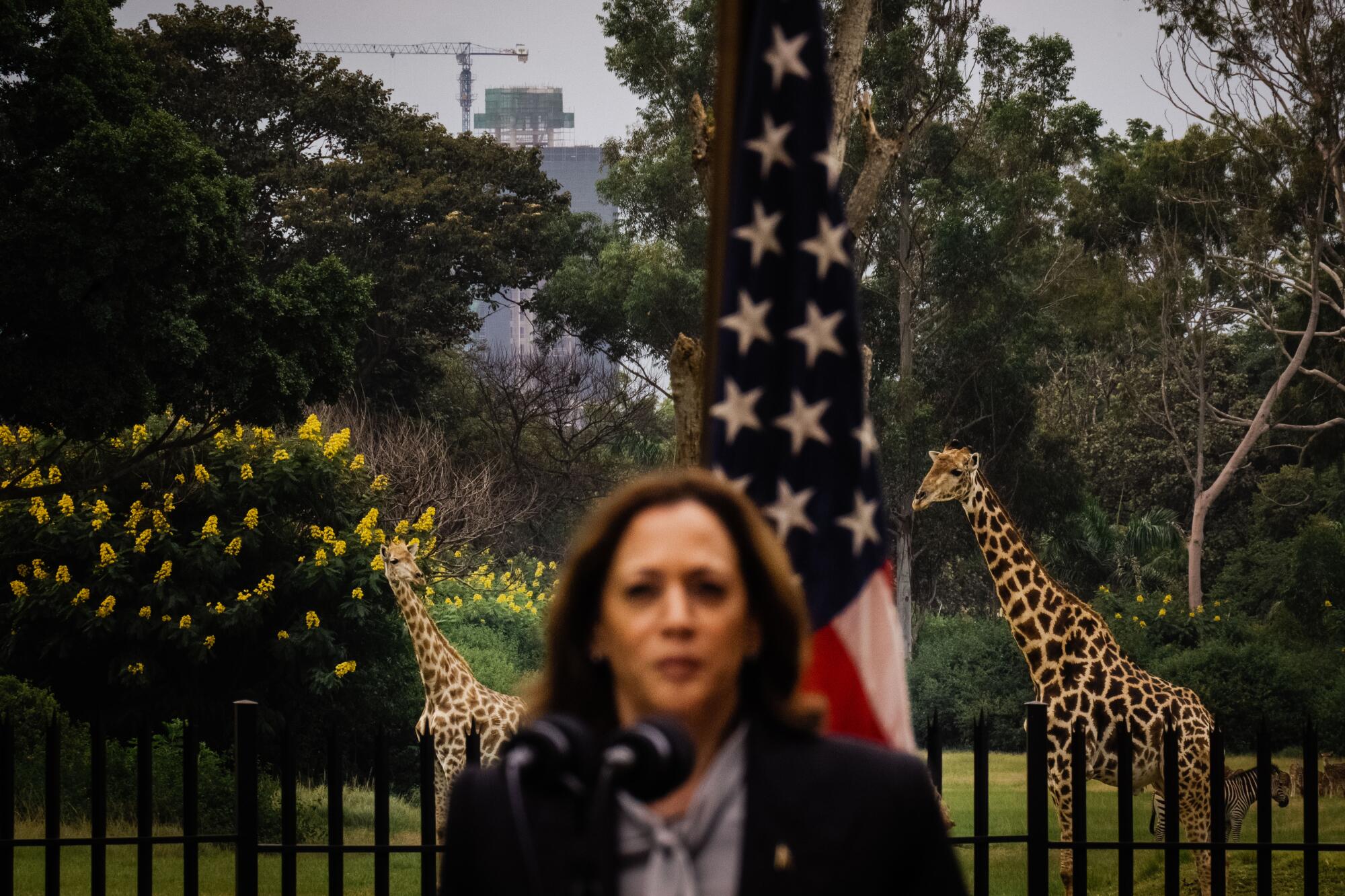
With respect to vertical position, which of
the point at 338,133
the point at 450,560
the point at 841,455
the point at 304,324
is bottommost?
the point at 450,560

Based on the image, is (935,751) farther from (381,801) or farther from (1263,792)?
(381,801)

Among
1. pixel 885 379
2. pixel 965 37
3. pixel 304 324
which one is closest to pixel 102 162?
pixel 304 324

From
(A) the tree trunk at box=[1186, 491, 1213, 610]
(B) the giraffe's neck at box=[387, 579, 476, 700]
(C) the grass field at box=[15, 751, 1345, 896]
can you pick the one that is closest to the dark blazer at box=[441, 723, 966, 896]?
(B) the giraffe's neck at box=[387, 579, 476, 700]

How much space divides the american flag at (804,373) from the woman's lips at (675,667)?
1.65ft

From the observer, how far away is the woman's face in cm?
154

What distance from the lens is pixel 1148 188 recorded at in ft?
83.3

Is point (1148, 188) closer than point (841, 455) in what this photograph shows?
No

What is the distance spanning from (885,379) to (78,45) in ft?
51.4

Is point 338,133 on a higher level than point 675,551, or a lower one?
higher

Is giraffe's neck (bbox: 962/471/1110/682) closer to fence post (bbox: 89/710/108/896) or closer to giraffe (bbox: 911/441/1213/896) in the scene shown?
giraffe (bbox: 911/441/1213/896)

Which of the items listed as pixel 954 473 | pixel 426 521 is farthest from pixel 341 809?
pixel 426 521

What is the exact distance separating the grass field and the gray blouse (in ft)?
29.1

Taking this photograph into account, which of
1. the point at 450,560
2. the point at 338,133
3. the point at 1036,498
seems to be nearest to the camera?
the point at 450,560

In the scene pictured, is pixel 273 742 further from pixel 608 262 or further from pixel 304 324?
pixel 608 262
